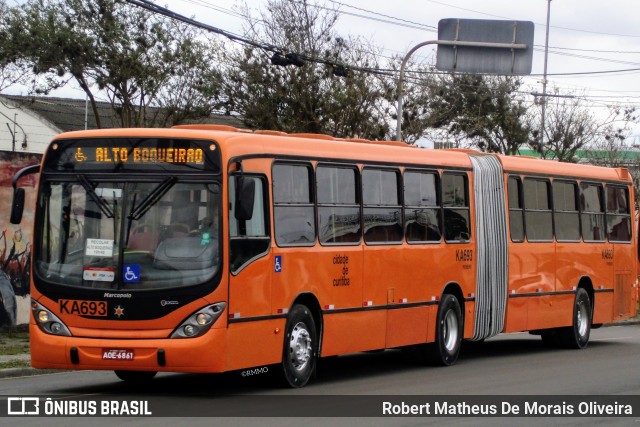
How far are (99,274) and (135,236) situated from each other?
571 mm

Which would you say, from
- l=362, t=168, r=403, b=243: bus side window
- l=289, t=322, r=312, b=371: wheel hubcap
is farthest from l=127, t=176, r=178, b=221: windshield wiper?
l=362, t=168, r=403, b=243: bus side window

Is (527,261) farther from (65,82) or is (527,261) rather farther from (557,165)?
(65,82)

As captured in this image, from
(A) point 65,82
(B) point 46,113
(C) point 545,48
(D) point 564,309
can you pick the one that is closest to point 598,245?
(D) point 564,309

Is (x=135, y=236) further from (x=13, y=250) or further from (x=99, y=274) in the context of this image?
(x=13, y=250)

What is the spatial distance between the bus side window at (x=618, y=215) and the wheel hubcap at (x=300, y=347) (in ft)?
35.4

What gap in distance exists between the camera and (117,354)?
13539 millimetres

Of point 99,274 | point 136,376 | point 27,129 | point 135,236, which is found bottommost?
point 136,376

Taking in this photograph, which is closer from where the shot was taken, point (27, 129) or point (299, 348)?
point (299, 348)

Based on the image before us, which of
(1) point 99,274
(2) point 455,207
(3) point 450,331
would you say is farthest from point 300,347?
(2) point 455,207

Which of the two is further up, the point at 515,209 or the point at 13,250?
the point at 515,209

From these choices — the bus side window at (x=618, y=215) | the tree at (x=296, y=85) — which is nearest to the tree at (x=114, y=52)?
the tree at (x=296, y=85)

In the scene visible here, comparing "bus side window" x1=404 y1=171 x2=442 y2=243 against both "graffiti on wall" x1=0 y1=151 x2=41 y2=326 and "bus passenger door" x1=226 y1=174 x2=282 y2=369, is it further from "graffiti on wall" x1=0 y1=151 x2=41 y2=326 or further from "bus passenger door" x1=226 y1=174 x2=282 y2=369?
"graffiti on wall" x1=0 y1=151 x2=41 y2=326

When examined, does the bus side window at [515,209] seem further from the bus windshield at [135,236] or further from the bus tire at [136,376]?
the bus windshield at [135,236]

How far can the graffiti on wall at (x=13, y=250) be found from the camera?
2269 centimetres
